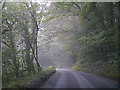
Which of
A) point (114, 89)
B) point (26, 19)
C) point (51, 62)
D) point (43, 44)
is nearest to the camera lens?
point (114, 89)

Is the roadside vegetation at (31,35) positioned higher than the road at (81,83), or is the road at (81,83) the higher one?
the roadside vegetation at (31,35)

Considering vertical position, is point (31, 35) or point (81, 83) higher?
point (31, 35)

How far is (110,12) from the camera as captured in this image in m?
10.8

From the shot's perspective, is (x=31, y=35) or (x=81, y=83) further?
(x=31, y=35)

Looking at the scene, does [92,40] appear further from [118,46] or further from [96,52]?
[96,52]

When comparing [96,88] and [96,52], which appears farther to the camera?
[96,52]

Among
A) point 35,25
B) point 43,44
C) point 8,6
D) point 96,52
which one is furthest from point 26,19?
point 96,52

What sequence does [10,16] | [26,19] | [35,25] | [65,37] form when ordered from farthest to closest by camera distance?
[65,37] < [35,25] < [26,19] < [10,16]

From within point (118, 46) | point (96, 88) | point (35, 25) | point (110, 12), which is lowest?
point (96, 88)

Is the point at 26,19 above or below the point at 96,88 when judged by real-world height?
Answer: above

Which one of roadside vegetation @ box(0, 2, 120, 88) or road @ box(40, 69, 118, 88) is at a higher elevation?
roadside vegetation @ box(0, 2, 120, 88)

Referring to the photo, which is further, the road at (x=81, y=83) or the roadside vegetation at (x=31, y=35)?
the roadside vegetation at (x=31, y=35)

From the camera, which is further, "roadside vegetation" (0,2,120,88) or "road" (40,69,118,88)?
"roadside vegetation" (0,2,120,88)

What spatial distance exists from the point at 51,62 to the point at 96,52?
5053 mm
